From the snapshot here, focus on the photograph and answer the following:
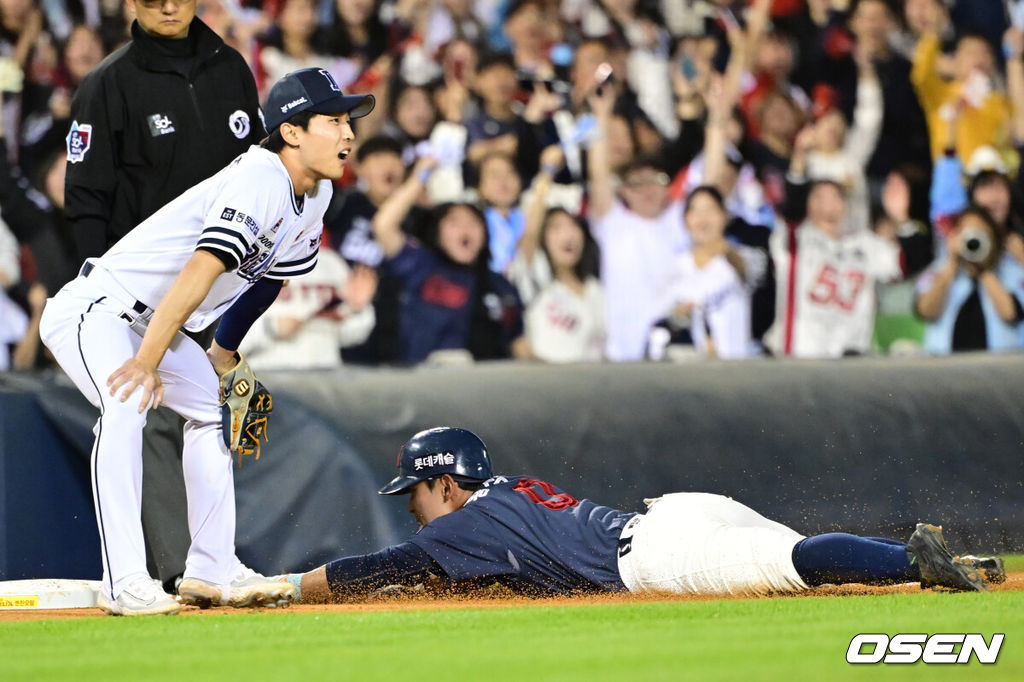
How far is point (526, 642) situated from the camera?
3.84m

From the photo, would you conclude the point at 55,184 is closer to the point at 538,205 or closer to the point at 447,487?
the point at 538,205

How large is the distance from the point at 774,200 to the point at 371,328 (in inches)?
121

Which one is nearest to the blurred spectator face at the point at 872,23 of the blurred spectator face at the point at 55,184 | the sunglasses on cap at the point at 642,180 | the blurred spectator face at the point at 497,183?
the sunglasses on cap at the point at 642,180

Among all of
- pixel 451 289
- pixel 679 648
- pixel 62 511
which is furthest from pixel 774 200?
pixel 679 648

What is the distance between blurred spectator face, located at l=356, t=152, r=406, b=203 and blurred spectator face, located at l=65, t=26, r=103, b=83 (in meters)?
1.80

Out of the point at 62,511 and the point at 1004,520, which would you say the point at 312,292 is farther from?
the point at 1004,520

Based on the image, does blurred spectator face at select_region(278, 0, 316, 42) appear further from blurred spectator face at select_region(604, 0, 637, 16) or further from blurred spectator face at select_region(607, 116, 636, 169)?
blurred spectator face at select_region(604, 0, 637, 16)

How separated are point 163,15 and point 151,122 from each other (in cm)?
44

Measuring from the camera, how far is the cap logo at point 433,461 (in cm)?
545

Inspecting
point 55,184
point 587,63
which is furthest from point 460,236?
point 55,184

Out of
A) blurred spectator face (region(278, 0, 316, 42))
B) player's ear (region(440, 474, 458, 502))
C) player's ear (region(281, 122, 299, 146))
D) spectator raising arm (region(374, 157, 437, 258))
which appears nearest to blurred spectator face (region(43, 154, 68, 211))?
blurred spectator face (region(278, 0, 316, 42))

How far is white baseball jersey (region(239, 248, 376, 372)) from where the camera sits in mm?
8281

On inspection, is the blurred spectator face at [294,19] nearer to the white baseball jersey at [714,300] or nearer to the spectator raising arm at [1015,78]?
the white baseball jersey at [714,300]

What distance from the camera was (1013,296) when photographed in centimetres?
951
